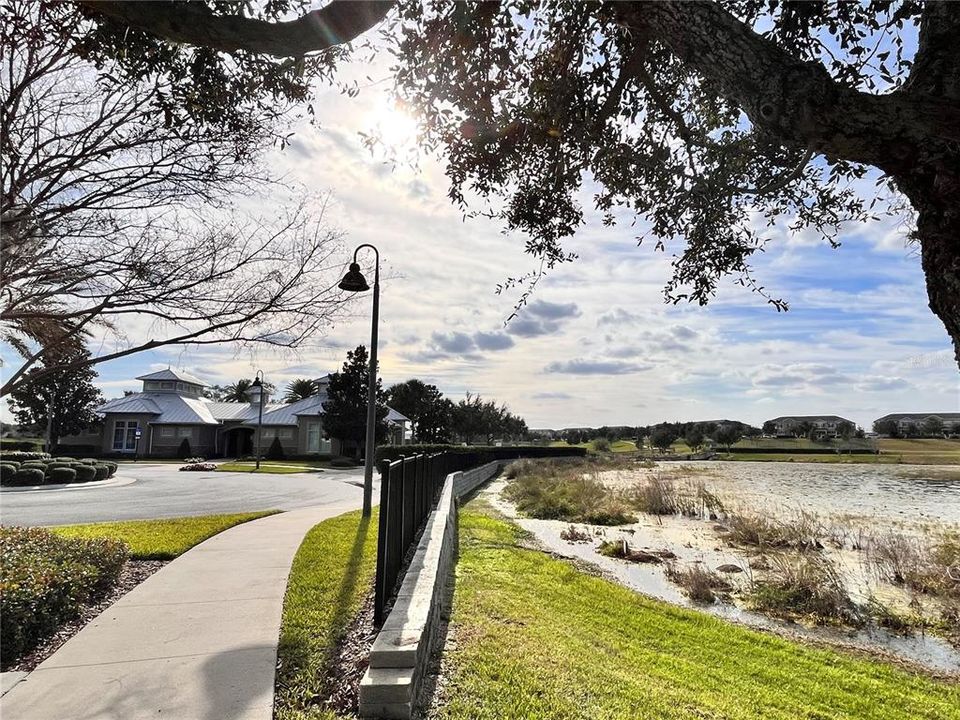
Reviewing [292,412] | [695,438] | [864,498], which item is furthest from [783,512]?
[695,438]

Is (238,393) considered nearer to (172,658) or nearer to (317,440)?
(317,440)

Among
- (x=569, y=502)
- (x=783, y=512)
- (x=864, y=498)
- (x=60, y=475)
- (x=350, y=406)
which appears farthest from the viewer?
(x=350, y=406)

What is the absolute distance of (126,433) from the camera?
48.2 metres

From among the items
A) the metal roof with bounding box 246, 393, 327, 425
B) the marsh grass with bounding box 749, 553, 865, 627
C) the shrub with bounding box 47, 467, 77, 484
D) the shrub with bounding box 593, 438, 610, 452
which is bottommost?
the marsh grass with bounding box 749, 553, 865, 627

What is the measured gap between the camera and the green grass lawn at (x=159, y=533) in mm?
8578

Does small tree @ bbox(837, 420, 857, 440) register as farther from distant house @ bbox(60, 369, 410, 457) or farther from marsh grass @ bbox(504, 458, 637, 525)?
marsh grass @ bbox(504, 458, 637, 525)

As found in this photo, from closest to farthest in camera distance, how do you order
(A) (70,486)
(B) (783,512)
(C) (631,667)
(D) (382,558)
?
(D) (382,558) < (C) (631,667) < (B) (783,512) < (A) (70,486)

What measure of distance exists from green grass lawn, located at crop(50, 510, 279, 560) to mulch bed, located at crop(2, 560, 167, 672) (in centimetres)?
47

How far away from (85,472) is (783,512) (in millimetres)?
25845

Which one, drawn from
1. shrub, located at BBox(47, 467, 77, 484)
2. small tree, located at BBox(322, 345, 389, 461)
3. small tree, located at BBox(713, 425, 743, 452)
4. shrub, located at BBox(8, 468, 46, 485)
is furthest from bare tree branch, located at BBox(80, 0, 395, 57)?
small tree, located at BBox(713, 425, 743, 452)

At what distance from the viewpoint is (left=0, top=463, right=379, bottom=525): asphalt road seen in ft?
45.6

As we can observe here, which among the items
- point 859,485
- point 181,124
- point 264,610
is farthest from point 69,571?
point 859,485

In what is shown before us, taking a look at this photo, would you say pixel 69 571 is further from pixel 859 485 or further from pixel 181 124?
pixel 859 485

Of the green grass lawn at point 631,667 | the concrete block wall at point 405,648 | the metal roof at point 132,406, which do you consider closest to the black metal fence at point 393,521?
the concrete block wall at point 405,648
